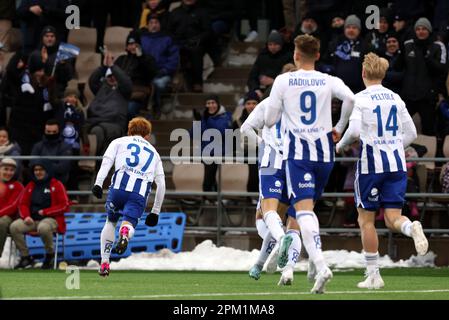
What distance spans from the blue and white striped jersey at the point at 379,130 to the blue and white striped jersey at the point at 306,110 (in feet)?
3.60

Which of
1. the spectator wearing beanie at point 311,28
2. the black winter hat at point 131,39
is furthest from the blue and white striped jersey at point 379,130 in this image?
the black winter hat at point 131,39

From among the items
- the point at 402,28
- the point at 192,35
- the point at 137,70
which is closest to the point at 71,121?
the point at 137,70

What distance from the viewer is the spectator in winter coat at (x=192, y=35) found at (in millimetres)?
23281

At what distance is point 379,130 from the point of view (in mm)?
13266

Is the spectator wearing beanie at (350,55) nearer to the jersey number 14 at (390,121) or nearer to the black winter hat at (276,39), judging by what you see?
the black winter hat at (276,39)

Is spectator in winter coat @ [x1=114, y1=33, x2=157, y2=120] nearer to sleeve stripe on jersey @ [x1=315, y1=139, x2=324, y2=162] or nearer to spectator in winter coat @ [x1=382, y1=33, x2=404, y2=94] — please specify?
spectator in winter coat @ [x1=382, y1=33, x2=404, y2=94]

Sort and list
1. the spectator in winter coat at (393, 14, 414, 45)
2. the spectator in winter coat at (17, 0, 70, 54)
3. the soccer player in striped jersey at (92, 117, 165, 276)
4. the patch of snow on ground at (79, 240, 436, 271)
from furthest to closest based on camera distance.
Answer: the spectator in winter coat at (17, 0, 70, 54) < the spectator in winter coat at (393, 14, 414, 45) < the patch of snow on ground at (79, 240, 436, 271) < the soccer player in striped jersey at (92, 117, 165, 276)

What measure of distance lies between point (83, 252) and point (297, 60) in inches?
332

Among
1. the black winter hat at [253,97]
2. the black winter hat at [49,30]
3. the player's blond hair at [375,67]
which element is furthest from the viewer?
the black winter hat at [49,30]

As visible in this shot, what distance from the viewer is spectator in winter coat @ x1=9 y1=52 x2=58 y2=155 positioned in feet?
71.9

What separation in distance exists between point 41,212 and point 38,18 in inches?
226

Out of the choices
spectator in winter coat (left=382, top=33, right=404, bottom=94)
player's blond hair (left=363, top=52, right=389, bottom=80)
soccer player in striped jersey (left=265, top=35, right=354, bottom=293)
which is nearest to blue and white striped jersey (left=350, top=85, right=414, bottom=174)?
player's blond hair (left=363, top=52, right=389, bottom=80)

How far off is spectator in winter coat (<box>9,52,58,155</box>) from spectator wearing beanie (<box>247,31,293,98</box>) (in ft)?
10.4

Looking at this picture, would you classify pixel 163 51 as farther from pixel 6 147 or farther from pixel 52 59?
pixel 6 147
